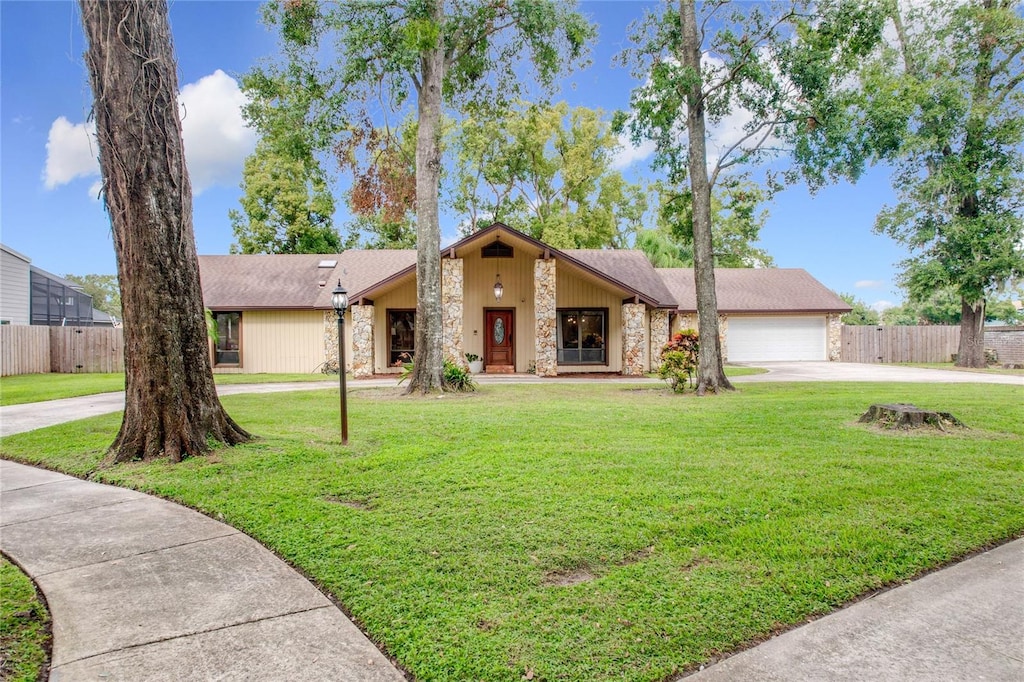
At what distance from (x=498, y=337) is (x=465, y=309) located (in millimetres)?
1468

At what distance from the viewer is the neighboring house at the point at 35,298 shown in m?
22.5

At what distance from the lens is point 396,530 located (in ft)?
11.8

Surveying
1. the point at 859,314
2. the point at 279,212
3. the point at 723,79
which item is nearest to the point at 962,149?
the point at 723,79

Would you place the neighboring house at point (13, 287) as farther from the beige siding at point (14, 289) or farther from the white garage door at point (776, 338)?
the white garage door at point (776, 338)

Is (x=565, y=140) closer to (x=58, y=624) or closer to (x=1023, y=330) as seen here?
(x=1023, y=330)

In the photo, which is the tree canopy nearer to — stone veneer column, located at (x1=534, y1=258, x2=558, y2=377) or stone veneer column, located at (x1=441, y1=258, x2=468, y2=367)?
stone veneer column, located at (x1=534, y1=258, x2=558, y2=377)

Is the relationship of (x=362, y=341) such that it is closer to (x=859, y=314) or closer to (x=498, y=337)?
(x=498, y=337)

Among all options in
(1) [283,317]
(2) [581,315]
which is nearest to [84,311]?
(1) [283,317]

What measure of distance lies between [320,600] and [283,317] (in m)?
18.3

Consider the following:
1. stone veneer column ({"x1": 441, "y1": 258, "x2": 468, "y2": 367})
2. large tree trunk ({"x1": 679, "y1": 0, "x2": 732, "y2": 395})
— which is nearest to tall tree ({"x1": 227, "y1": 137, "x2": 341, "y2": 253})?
stone veneer column ({"x1": 441, "y1": 258, "x2": 468, "y2": 367})

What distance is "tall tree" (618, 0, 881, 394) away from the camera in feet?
37.7

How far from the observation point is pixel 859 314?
146 ft

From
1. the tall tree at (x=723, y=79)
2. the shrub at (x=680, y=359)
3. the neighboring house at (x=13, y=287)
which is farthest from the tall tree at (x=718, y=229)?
the neighboring house at (x=13, y=287)

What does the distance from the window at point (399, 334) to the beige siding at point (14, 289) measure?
16.4 m
